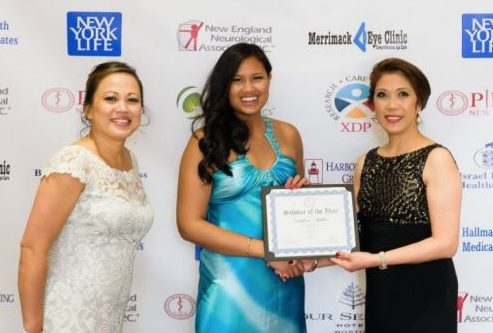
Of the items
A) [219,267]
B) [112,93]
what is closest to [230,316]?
[219,267]

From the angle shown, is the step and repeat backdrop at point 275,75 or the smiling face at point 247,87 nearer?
the smiling face at point 247,87

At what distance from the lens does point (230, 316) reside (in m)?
2.12

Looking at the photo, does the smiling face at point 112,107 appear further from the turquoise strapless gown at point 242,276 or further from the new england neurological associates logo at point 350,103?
the new england neurological associates logo at point 350,103

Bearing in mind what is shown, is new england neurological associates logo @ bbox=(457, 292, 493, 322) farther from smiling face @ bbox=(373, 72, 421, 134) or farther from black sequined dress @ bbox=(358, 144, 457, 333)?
smiling face @ bbox=(373, 72, 421, 134)

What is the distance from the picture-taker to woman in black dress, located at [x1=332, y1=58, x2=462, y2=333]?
1.98 meters

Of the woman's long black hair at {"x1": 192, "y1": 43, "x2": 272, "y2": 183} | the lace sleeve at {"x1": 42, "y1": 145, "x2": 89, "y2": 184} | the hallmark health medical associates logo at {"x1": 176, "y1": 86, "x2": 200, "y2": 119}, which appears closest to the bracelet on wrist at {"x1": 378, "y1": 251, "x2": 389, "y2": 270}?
the woman's long black hair at {"x1": 192, "y1": 43, "x2": 272, "y2": 183}

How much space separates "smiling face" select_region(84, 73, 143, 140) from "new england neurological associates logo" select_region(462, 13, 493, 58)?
64.6 inches

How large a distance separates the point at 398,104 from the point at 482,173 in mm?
890

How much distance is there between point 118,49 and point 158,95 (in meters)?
0.29

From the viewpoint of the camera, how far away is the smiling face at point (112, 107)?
1.90 m

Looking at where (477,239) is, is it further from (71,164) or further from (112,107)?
(71,164)

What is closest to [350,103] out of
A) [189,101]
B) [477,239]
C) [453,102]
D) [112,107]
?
[453,102]

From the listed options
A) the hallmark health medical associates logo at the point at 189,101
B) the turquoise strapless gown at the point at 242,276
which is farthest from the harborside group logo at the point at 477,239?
the hallmark health medical associates logo at the point at 189,101

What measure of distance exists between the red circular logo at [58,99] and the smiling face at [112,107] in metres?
0.85
